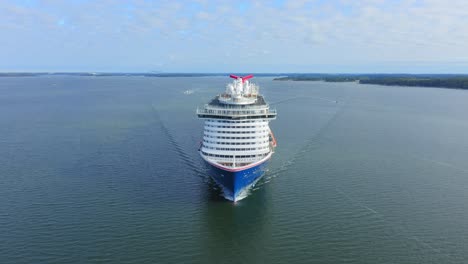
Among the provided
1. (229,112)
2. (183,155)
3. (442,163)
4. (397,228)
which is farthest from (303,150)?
(397,228)

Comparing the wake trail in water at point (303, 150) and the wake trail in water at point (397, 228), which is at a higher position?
the wake trail in water at point (303, 150)

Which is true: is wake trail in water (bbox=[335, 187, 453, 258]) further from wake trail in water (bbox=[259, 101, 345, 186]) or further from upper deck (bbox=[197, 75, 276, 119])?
upper deck (bbox=[197, 75, 276, 119])

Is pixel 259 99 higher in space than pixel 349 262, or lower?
higher

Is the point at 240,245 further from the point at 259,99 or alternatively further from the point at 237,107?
the point at 259,99

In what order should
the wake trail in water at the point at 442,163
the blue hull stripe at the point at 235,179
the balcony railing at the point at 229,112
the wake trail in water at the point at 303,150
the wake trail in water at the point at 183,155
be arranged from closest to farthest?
the blue hull stripe at the point at 235,179 < the balcony railing at the point at 229,112 < the wake trail in water at the point at 303,150 < the wake trail in water at the point at 183,155 < the wake trail in water at the point at 442,163

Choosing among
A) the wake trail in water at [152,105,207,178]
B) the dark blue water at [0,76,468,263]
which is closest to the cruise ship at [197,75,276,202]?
the dark blue water at [0,76,468,263]

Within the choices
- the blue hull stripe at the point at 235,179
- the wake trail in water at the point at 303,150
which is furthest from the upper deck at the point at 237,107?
the wake trail in water at the point at 303,150

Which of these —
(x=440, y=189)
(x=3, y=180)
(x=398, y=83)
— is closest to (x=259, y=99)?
(x=440, y=189)

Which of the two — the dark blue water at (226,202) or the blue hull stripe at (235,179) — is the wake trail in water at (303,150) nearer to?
the dark blue water at (226,202)
